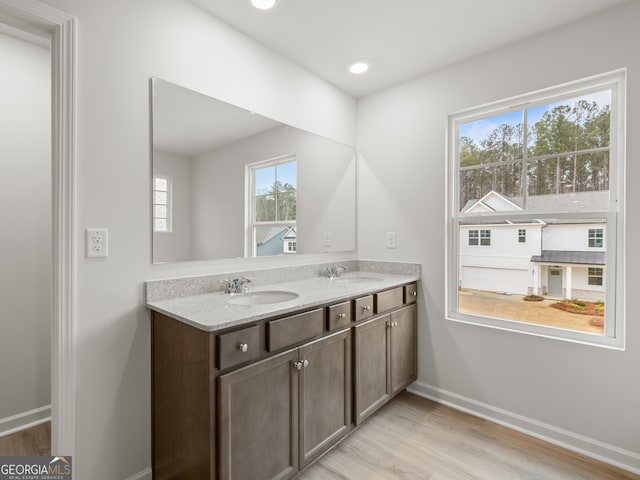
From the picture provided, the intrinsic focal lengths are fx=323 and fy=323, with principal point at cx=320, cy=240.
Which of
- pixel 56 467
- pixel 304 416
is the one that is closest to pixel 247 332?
pixel 304 416

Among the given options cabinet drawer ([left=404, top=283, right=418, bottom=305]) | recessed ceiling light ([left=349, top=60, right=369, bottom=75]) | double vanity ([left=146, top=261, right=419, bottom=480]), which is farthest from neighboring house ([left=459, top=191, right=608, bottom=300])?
recessed ceiling light ([left=349, top=60, right=369, bottom=75])

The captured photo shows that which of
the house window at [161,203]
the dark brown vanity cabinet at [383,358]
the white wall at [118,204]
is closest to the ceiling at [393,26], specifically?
the white wall at [118,204]

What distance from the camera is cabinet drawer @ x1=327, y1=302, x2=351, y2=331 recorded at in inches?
67.3

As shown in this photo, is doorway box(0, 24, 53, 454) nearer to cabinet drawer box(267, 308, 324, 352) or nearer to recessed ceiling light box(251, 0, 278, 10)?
recessed ceiling light box(251, 0, 278, 10)

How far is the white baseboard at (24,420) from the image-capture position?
1.98 metres

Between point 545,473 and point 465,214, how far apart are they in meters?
1.55

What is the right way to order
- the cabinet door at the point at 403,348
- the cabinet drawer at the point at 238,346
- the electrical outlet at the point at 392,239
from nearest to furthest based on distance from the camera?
1. the cabinet drawer at the point at 238,346
2. the cabinet door at the point at 403,348
3. the electrical outlet at the point at 392,239

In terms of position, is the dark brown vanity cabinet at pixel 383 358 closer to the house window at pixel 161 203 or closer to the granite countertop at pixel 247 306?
the granite countertop at pixel 247 306

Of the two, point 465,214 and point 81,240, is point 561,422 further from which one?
point 81,240

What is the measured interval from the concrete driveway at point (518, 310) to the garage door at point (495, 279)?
0.04m

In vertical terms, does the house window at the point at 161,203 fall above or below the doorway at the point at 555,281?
above

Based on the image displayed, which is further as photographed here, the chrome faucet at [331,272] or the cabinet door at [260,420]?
the chrome faucet at [331,272]

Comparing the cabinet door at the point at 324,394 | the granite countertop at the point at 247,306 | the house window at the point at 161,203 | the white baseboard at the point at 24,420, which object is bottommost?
the white baseboard at the point at 24,420

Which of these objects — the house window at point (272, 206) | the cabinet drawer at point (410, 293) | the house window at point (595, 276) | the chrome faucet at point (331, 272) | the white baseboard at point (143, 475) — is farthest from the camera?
the chrome faucet at point (331, 272)
